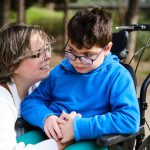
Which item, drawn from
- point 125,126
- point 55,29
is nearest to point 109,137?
point 125,126

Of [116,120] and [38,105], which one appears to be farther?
[38,105]

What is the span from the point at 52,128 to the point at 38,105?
0.74 ft

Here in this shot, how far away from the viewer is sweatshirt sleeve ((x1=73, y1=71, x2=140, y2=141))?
227 centimetres

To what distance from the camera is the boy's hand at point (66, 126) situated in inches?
92.0

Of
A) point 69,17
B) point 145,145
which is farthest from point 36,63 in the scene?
point 69,17

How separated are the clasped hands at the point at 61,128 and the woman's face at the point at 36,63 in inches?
12.3

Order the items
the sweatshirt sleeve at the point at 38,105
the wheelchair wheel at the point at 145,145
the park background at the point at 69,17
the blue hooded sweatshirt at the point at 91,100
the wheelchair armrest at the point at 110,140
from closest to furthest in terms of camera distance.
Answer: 1. the wheelchair armrest at the point at 110,140
2. the blue hooded sweatshirt at the point at 91,100
3. the sweatshirt sleeve at the point at 38,105
4. the wheelchair wheel at the point at 145,145
5. the park background at the point at 69,17

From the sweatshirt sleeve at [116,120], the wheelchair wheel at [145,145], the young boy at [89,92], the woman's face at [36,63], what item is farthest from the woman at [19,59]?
the wheelchair wheel at [145,145]

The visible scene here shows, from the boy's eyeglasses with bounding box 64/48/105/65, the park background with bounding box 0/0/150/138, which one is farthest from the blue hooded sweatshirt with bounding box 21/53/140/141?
the park background with bounding box 0/0/150/138

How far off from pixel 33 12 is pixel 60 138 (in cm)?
2132

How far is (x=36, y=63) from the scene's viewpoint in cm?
258

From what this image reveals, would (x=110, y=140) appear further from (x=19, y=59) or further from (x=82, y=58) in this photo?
(x=19, y=59)

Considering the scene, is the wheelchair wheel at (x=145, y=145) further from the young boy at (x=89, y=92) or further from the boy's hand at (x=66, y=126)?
A: the boy's hand at (x=66, y=126)

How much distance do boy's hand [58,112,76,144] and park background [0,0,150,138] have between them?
65 centimetres
